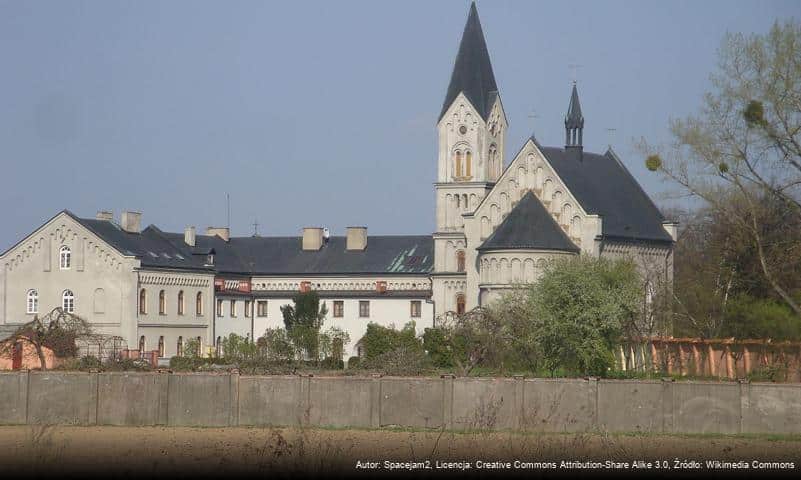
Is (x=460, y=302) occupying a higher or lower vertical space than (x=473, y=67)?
lower

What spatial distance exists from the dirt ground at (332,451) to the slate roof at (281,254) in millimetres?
53499

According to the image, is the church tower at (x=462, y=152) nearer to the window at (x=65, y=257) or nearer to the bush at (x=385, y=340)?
the bush at (x=385, y=340)

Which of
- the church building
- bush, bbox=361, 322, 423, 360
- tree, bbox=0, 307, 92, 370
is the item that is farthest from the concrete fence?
the church building

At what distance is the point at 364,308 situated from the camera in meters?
103

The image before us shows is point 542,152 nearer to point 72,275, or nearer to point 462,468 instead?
point 72,275

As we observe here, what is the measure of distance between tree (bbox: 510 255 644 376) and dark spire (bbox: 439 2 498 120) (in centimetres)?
3035

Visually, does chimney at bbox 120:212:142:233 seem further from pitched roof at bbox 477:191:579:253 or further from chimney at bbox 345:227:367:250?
pitched roof at bbox 477:191:579:253

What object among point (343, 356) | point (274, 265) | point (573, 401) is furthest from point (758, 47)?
point (274, 265)

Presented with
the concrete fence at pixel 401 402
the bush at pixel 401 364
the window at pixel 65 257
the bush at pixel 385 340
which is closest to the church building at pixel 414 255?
the window at pixel 65 257

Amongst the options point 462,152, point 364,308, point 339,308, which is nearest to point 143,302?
point 339,308

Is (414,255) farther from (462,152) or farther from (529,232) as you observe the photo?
(529,232)

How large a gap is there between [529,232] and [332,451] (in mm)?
51395

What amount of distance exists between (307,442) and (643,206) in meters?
61.4

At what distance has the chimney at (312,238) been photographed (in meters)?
109
